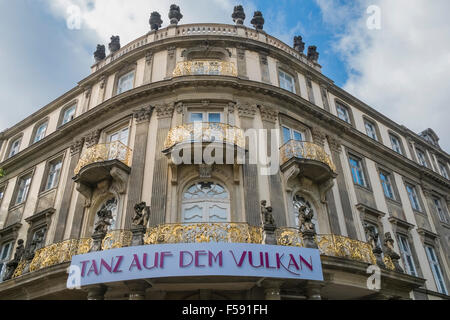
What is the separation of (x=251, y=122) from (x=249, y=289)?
22.1ft

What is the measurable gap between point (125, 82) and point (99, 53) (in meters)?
4.28

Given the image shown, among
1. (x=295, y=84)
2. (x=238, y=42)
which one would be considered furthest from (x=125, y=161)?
(x=295, y=84)

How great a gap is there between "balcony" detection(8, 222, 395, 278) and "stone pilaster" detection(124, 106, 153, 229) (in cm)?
126

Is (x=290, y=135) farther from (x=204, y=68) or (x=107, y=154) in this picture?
(x=107, y=154)

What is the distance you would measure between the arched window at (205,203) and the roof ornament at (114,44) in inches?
440

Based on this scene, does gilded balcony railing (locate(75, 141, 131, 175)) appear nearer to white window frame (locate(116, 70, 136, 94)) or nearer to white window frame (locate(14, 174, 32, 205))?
white window frame (locate(116, 70, 136, 94))

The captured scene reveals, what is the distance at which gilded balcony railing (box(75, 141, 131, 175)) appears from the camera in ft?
47.6

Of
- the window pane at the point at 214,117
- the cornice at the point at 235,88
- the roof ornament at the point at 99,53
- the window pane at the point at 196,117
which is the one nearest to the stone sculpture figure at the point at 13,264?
the cornice at the point at 235,88

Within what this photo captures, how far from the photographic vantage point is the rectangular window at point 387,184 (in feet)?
62.6

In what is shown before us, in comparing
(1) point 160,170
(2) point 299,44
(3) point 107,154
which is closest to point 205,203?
(1) point 160,170

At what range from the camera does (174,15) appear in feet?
64.0

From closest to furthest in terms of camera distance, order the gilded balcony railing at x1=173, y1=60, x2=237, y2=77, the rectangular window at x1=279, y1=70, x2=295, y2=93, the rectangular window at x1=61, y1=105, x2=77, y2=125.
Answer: the gilded balcony railing at x1=173, y1=60, x2=237, y2=77
the rectangular window at x1=279, y1=70, x2=295, y2=93
the rectangular window at x1=61, y1=105, x2=77, y2=125

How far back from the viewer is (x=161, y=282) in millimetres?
10430

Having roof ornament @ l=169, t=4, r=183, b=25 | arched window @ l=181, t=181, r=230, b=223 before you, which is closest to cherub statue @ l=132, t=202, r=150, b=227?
arched window @ l=181, t=181, r=230, b=223
